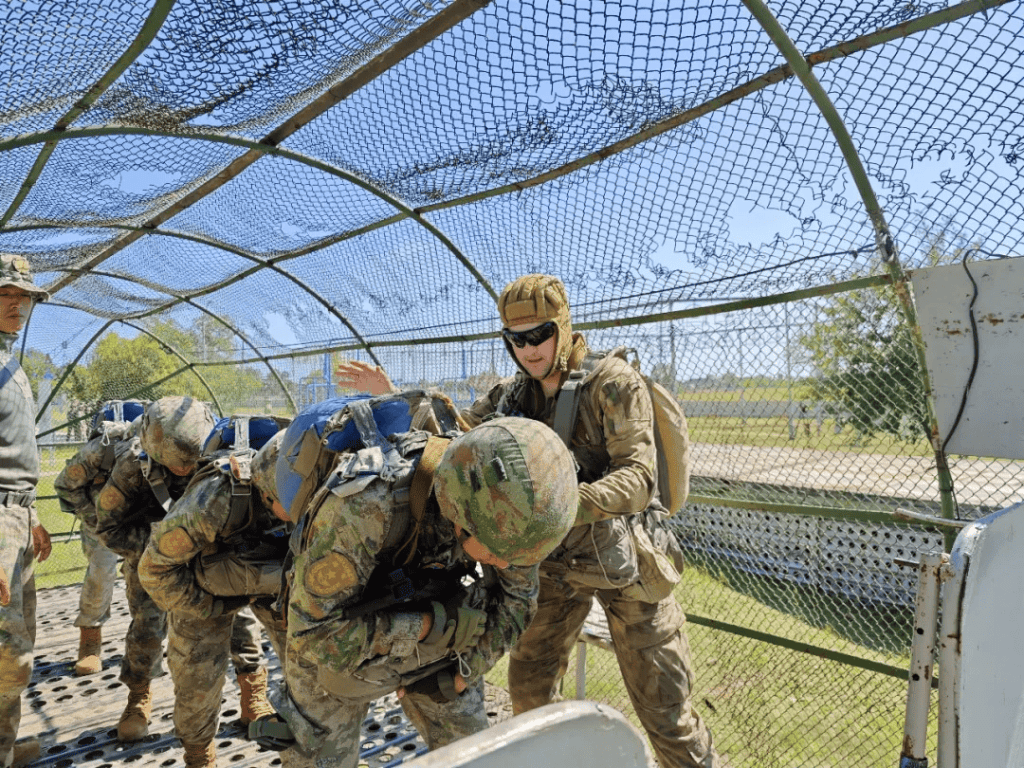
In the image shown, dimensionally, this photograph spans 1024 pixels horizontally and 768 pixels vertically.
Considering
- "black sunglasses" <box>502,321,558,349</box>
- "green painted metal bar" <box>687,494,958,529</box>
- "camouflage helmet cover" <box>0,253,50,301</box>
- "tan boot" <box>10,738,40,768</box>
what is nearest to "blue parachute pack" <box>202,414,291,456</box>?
"camouflage helmet cover" <box>0,253,50,301</box>

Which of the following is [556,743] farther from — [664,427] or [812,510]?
[812,510]

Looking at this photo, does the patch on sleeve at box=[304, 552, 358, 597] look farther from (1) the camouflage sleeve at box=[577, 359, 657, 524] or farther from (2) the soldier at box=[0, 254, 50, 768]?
(2) the soldier at box=[0, 254, 50, 768]

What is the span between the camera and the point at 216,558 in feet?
9.64

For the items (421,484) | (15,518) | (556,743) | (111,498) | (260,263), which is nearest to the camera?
(556,743)

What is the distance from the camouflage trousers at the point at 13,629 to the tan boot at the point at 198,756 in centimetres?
82

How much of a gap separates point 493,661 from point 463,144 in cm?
249

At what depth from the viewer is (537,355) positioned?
114 inches

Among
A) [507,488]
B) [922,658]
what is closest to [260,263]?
[507,488]

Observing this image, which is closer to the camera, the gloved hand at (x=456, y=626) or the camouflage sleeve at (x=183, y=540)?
the gloved hand at (x=456, y=626)

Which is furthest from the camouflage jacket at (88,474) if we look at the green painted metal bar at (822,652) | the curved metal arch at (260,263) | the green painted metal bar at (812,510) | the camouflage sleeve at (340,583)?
the green painted metal bar at (822,652)

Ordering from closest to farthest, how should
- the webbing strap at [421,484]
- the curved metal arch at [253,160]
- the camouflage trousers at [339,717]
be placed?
the webbing strap at [421,484]
the camouflage trousers at [339,717]
the curved metal arch at [253,160]

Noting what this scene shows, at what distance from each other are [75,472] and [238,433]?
193cm

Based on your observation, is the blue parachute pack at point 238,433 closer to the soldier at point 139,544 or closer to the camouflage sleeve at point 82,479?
the soldier at point 139,544

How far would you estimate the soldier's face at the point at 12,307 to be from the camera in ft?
11.2
